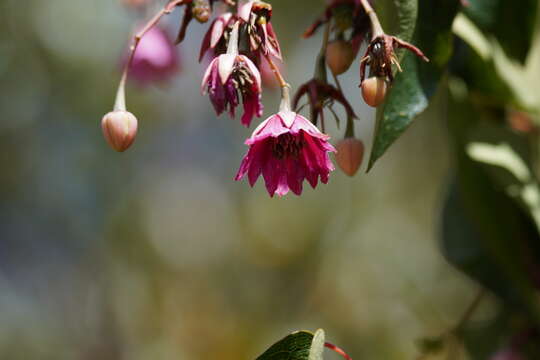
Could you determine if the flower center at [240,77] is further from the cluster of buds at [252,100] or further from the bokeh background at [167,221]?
the bokeh background at [167,221]

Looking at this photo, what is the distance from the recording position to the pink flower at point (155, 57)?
2051mm

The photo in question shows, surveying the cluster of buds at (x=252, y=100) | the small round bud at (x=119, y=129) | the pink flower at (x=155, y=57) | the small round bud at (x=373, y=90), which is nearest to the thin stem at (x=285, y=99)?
the cluster of buds at (x=252, y=100)

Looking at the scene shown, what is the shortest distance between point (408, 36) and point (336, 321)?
3479mm

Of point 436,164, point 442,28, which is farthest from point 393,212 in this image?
point 442,28

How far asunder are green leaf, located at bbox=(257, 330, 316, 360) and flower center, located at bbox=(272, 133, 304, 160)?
0.25 meters

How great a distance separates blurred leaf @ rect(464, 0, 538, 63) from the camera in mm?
1431

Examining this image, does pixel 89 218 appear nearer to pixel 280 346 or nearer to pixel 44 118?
pixel 44 118

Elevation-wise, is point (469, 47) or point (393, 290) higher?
point (469, 47)

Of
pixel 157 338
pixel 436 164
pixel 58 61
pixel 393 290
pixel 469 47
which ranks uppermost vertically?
pixel 469 47

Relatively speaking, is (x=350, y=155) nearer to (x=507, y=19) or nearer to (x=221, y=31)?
(x=221, y=31)

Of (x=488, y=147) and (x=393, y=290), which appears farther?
(x=393, y=290)

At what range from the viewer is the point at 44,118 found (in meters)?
5.11

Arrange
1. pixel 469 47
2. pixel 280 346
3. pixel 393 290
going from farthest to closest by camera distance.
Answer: pixel 393 290 < pixel 469 47 < pixel 280 346

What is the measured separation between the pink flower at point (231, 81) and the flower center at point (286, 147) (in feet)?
0.31
